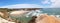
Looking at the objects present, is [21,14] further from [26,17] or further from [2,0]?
[2,0]

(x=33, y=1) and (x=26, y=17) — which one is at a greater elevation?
(x=33, y=1)

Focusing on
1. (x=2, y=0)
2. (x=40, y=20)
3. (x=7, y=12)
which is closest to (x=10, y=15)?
(x=7, y=12)

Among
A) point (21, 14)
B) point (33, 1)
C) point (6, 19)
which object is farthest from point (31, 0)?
point (6, 19)

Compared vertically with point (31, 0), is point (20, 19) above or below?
below

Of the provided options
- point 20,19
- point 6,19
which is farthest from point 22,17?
point 6,19

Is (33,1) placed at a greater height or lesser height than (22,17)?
greater

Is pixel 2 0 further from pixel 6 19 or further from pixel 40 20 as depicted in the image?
pixel 40 20

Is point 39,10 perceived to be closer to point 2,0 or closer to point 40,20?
point 40,20
